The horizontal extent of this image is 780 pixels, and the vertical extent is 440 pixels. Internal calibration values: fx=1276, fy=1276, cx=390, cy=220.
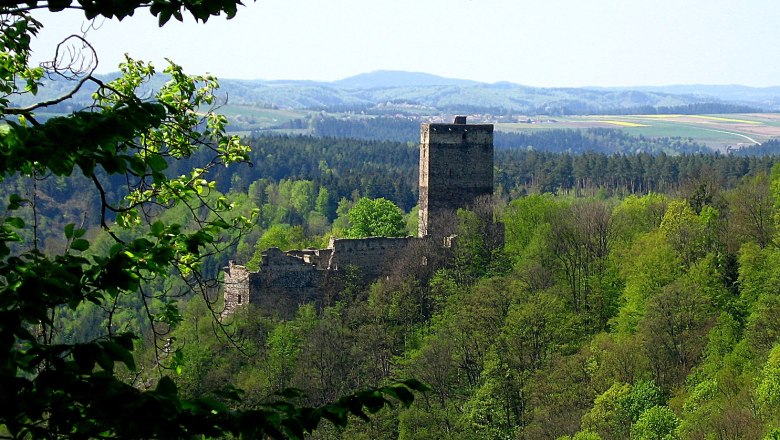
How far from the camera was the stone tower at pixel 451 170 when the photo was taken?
52375mm

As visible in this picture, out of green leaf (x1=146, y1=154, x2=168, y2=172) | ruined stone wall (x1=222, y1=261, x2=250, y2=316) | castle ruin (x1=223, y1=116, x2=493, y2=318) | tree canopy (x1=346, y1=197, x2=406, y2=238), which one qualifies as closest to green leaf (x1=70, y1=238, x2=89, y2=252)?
green leaf (x1=146, y1=154, x2=168, y2=172)

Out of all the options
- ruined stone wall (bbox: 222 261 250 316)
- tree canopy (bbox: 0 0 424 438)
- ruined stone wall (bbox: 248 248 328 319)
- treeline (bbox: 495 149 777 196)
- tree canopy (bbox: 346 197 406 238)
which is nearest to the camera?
tree canopy (bbox: 0 0 424 438)

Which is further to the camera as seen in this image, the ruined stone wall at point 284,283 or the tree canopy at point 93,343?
the ruined stone wall at point 284,283

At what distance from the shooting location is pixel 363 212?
56531mm

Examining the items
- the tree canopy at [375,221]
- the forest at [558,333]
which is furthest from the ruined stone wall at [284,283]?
the tree canopy at [375,221]

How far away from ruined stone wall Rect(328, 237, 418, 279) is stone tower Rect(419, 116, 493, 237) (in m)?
2.75

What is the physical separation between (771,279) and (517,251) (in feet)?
43.3

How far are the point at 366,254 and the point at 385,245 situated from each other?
2.97 ft

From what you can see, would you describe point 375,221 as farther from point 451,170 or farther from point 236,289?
point 236,289

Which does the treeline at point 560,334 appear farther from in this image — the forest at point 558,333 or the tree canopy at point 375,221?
the tree canopy at point 375,221

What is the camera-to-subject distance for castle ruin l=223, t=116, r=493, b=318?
158 ft

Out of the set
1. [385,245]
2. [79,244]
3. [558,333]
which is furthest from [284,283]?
[79,244]

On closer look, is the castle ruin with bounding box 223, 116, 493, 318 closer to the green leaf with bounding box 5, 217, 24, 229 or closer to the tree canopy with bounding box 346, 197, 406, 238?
the tree canopy with bounding box 346, 197, 406, 238

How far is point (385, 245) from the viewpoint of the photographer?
49.8m
